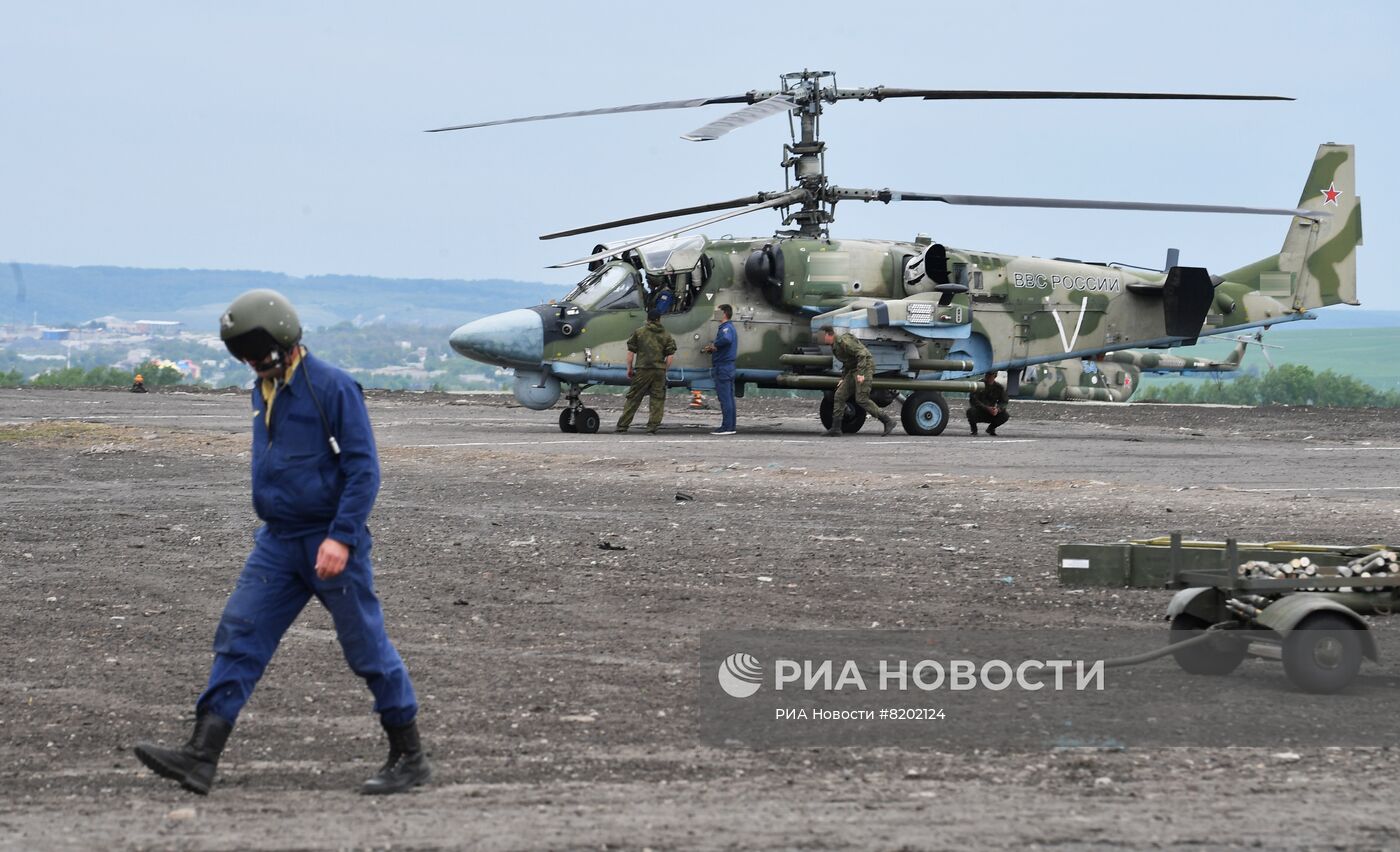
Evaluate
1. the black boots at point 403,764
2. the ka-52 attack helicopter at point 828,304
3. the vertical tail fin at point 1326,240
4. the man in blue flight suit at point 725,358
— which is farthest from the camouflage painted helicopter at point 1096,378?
the black boots at point 403,764

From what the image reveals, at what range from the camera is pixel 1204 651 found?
8.13 m

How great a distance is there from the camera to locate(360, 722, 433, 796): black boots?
6102mm

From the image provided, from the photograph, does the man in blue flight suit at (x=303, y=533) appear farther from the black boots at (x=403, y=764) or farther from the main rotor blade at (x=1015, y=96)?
the main rotor blade at (x=1015, y=96)

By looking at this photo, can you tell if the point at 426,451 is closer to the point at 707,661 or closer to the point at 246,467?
the point at 246,467

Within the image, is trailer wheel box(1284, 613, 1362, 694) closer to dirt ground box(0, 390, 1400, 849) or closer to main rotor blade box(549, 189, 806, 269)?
dirt ground box(0, 390, 1400, 849)

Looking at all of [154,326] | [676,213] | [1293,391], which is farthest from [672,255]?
[154,326]

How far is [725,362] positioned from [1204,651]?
16.3 metres

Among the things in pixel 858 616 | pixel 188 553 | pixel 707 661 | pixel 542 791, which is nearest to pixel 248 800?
pixel 542 791

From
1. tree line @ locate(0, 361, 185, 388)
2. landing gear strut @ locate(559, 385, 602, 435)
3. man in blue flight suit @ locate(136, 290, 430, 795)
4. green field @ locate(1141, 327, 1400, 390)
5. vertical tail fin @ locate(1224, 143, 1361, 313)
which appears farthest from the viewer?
green field @ locate(1141, 327, 1400, 390)

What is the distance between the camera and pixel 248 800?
6.01m

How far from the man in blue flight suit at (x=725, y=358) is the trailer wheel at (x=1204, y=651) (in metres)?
16.0

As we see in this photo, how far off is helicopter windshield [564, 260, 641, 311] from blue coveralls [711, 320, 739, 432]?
1177mm

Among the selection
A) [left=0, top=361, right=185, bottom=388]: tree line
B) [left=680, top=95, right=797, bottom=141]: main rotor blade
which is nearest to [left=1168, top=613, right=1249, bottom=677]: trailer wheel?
[left=680, top=95, right=797, bottom=141]: main rotor blade

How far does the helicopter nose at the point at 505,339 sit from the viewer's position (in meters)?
23.6
